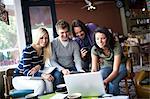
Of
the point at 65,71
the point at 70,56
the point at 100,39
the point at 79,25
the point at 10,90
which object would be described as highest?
the point at 79,25

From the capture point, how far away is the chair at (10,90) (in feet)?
6.56

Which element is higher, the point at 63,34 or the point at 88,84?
the point at 63,34

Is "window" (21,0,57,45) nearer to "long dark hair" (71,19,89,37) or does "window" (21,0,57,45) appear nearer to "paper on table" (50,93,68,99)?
"long dark hair" (71,19,89,37)

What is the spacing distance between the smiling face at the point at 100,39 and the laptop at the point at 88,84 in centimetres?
27

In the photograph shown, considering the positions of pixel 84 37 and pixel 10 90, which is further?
pixel 10 90

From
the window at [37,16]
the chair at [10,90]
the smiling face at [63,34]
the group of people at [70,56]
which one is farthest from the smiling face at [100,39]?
the chair at [10,90]

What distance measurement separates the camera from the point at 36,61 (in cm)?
204

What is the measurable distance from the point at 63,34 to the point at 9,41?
47 centimetres

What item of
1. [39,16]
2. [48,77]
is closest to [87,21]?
[39,16]

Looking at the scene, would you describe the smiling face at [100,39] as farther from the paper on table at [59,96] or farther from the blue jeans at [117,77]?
the paper on table at [59,96]

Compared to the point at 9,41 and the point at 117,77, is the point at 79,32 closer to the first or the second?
the point at 117,77

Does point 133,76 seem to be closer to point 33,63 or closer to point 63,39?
point 63,39

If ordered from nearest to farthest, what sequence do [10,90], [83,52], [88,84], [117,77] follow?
[88,84], [117,77], [83,52], [10,90]

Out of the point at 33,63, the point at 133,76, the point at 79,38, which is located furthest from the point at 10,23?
the point at 133,76
